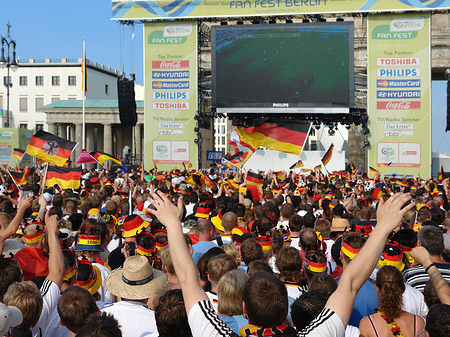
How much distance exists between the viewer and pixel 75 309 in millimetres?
3533

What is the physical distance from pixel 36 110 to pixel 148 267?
8224 cm

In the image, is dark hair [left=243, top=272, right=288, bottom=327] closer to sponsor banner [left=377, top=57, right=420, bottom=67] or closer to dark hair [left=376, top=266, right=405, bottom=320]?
dark hair [left=376, top=266, right=405, bottom=320]

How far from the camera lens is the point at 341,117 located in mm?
33969

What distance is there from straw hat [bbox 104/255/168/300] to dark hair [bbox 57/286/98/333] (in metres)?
0.43

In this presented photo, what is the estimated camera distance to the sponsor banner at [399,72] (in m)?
32.8

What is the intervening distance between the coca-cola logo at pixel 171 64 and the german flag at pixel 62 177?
23860 millimetres

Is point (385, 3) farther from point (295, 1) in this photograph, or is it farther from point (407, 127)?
point (407, 127)

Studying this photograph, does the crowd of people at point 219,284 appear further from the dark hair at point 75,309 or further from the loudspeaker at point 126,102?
the loudspeaker at point 126,102

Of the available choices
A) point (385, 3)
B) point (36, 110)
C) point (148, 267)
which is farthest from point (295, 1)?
point (36, 110)

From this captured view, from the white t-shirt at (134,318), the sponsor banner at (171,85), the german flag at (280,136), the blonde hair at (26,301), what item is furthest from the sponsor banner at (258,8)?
the blonde hair at (26,301)

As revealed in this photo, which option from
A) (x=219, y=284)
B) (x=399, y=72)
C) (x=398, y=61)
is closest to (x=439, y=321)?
(x=219, y=284)

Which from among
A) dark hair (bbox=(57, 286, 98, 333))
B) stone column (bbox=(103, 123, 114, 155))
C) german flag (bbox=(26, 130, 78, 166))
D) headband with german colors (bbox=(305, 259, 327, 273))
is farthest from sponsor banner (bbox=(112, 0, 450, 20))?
dark hair (bbox=(57, 286, 98, 333))

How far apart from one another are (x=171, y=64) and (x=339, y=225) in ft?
97.6

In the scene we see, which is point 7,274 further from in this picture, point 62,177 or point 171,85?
point 171,85
